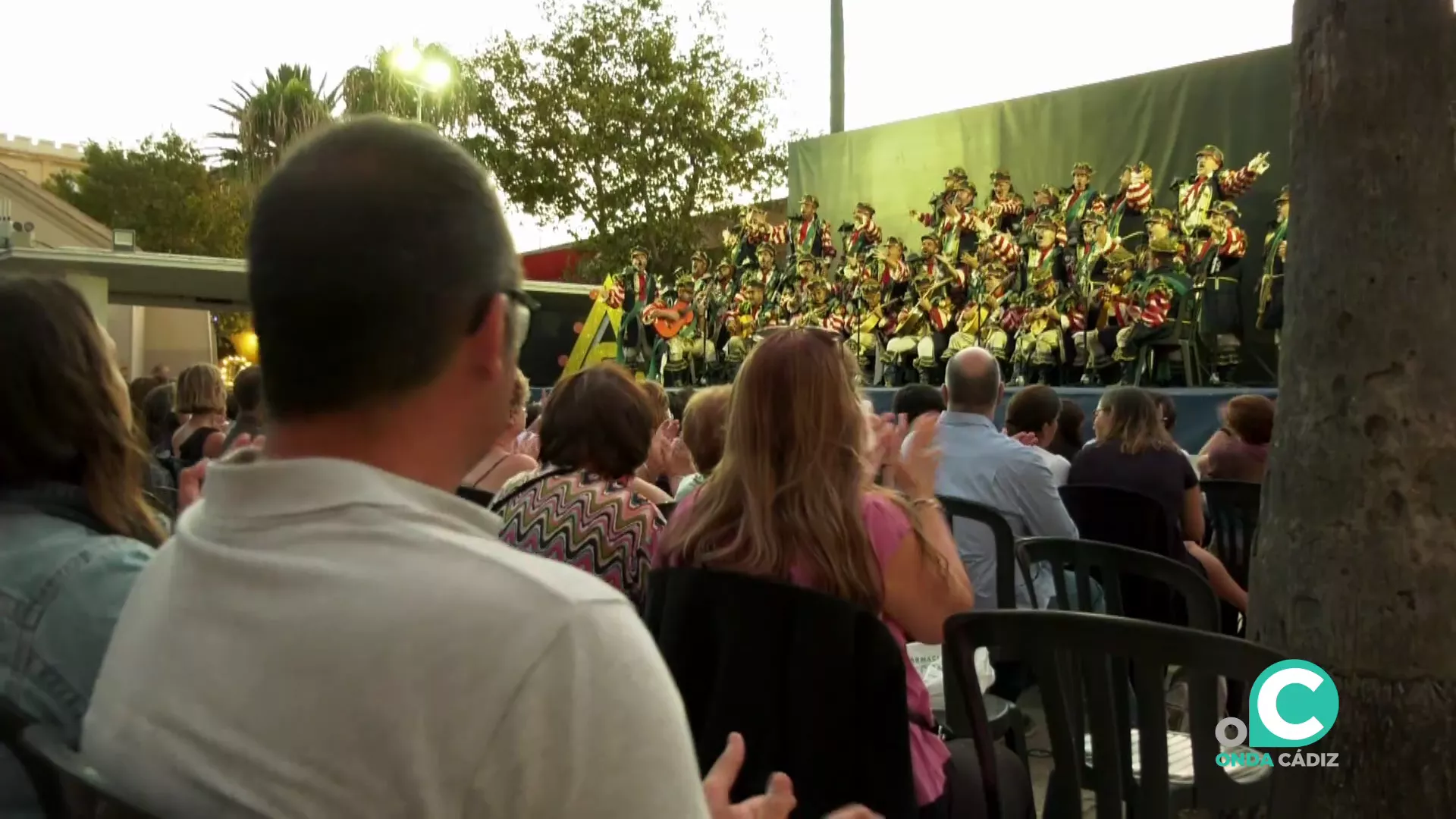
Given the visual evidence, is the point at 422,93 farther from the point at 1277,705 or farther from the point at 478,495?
the point at 1277,705

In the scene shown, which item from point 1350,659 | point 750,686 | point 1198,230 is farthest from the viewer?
point 1198,230

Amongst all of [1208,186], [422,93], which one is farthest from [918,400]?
[422,93]

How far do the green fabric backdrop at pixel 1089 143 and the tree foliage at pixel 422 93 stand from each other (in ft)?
17.4

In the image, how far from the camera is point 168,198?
26.2m

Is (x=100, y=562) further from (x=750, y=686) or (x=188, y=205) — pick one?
(x=188, y=205)

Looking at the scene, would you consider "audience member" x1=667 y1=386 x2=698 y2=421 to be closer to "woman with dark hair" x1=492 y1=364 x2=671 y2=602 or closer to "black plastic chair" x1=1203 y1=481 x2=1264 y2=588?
"black plastic chair" x1=1203 y1=481 x2=1264 y2=588

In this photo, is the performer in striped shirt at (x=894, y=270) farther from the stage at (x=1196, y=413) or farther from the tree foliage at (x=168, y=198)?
the tree foliage at (x=168, y=198)

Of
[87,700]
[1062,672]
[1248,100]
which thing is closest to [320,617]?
[87,700]

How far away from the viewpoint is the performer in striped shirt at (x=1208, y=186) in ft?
33.2

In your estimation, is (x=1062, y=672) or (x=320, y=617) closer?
(x=320, y=617)

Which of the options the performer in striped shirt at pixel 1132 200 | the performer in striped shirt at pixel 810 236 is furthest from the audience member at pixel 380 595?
the performer in striped shirt at pixel 810 236

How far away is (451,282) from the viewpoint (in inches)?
32.2

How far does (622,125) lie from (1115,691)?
17.7 meters

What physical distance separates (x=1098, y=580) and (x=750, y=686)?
200cm
